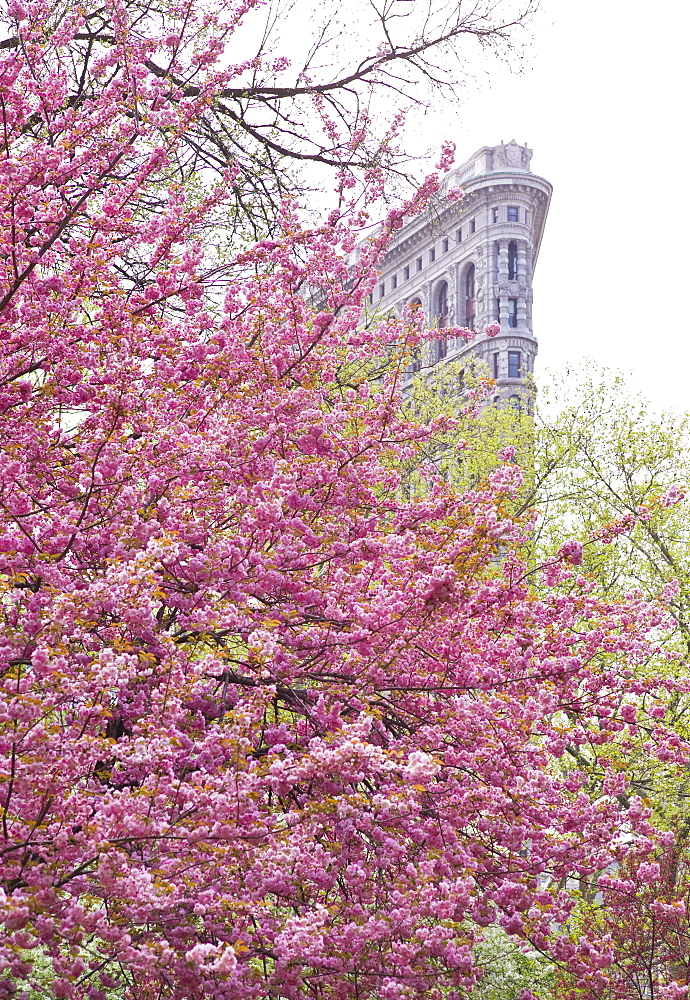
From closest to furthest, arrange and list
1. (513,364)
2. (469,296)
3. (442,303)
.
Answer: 1. (513,364)
2. (469,296)
3. (442,303)

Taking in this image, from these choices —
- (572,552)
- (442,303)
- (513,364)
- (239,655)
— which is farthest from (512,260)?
(239,655)

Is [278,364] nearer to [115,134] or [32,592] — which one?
[115,134]

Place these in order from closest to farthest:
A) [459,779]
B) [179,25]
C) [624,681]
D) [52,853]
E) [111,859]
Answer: [111,859] < [52,853] < [459,779] < [624,681] < [179,25]

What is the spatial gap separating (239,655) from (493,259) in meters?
59.5

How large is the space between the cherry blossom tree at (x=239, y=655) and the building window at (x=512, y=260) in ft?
187

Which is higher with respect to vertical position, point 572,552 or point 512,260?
point 512,260

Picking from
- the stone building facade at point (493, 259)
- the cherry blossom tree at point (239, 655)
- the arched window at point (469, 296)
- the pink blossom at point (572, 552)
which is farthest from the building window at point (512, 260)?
the pink blossom at point (572, 552)

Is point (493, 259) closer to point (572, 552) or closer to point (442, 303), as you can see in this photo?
point (442, 303)

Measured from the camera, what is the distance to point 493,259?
62.2 meters

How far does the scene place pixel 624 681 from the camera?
762 cm

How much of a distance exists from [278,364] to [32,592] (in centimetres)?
273

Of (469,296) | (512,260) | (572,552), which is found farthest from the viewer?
(469,296)

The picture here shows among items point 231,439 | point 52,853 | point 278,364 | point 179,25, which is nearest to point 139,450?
point 231,439

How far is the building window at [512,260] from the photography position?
6238 cm
